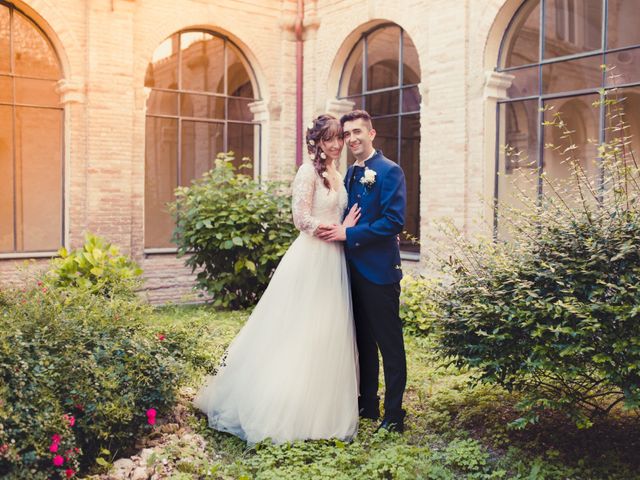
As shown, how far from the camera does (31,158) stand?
16.0 m

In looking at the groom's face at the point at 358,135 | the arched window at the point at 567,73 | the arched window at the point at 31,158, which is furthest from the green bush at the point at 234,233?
the arched window at the point at 31,158

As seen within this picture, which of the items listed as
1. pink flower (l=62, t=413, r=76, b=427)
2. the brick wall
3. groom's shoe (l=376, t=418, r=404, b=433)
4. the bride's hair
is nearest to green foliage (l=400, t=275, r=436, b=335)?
the brick wall

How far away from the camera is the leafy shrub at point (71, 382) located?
3.59 meters

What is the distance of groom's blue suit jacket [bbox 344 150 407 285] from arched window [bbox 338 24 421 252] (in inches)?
287

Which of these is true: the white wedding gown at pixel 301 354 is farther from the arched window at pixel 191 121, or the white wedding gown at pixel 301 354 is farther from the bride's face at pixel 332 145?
the arched window at pixel 191 121

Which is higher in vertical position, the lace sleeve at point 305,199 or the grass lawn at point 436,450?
the lace sleeve at point 305,199

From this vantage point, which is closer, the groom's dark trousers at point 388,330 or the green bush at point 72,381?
the green bush at point 72,381

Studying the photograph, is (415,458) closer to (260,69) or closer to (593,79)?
(260,69)

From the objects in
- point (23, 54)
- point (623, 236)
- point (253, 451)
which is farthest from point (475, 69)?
point (23, 54)

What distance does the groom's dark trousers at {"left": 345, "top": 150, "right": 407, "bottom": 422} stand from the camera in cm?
468

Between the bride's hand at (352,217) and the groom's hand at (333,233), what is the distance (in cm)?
6

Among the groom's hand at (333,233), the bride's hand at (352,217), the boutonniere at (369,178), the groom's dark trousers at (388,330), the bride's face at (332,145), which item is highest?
the bride's face at (332,145)

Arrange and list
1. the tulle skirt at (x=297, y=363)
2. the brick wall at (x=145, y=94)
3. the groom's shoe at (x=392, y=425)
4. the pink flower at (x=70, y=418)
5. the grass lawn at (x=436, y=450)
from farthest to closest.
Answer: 1. the brick wall at (x=145, y=94)
2. the groom's shoe at (x=392, y=425)
3. the tulle skirt at (x=297, y=363)
4. the grass lawn at (x=436, y=450)
5. the pink flower at (x=70, y=418)

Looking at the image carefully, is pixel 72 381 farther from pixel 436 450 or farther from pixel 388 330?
pixel 436 450
